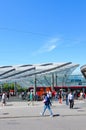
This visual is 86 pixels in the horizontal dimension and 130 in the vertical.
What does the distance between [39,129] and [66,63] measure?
71.9 meters

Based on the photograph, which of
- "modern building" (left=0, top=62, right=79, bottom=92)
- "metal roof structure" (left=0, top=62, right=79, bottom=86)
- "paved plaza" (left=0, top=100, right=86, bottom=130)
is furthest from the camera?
"metal roof structure" (left=0, top=62, right=79, bottom=86)

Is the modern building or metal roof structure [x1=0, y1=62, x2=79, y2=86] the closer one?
the modern building

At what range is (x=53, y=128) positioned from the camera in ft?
52.3

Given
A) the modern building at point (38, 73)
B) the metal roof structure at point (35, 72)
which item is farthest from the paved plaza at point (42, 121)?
the metal roof structure at point (35, 72)

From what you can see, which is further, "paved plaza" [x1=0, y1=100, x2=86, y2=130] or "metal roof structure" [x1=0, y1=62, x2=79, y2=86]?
"metal roof structure" [x1=0, y1=62, x2=79, y2=86]

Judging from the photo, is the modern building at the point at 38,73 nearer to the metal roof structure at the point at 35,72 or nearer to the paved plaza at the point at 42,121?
the metal roof structure at the point at 35,72

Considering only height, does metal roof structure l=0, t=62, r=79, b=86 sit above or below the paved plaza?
above

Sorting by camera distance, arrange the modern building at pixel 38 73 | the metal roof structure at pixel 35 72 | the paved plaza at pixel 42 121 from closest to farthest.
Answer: the paved plaza at pixel 42 121 → the modern building at pixel 38 73 → the metal roof structure at pixel 35 72

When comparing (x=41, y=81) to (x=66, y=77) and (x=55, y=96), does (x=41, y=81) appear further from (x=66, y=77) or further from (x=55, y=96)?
(x=55, y=96)

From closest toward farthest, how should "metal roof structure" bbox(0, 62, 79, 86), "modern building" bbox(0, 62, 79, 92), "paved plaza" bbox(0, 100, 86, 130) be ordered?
"paved plaza" bbox(0, 100, 86, 130) < "modern building" bbox(0, 62, 79, 92) < "metal roof structure" bbox(0, 62, 79, 86)

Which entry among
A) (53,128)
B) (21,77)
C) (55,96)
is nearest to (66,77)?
(21,77)

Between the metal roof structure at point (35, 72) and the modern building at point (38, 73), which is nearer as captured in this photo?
the modern building at point (38, 73)

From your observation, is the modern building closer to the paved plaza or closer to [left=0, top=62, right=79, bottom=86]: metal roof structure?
[left=0, top=62, right=79, bottom=86]: metal roof structure

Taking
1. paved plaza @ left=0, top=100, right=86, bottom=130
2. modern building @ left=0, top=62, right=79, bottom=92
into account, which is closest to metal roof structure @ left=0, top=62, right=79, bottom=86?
modern building @ left=0, top=62, right=79, bottom=92
